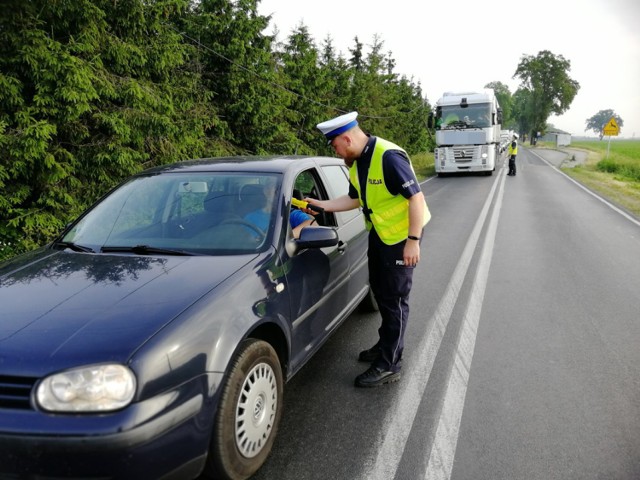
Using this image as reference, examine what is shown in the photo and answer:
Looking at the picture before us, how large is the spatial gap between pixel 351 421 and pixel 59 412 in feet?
5.52

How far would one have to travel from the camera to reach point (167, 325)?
203cm

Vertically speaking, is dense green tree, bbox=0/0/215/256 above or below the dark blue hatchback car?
above

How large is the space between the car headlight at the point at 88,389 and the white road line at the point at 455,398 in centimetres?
153

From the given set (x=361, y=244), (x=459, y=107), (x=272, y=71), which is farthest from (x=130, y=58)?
(x=459, y=107)

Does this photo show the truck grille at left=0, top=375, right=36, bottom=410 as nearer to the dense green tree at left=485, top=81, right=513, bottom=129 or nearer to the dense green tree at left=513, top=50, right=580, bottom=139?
the dense green tree at left=513, top=50, right=580, bottom=139

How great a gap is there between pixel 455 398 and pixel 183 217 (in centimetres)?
216

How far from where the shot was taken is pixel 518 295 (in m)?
5.45

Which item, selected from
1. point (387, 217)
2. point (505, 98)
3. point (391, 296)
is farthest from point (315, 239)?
point (505, 98)

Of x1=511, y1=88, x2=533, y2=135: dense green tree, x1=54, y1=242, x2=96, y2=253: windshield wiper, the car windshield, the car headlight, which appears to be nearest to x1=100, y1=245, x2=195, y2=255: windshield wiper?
the car windshield

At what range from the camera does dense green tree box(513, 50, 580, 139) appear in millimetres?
82625

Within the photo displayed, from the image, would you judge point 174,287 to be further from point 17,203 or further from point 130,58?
point 130,58

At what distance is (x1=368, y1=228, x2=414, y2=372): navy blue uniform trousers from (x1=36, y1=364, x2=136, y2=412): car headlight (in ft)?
6.40

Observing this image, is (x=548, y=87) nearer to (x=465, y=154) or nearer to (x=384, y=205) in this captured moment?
(x=465, y=154)

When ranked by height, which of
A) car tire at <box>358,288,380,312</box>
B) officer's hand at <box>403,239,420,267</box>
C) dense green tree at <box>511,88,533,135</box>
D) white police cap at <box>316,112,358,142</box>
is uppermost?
dense green tree at <box>511,88,533,135</box>
